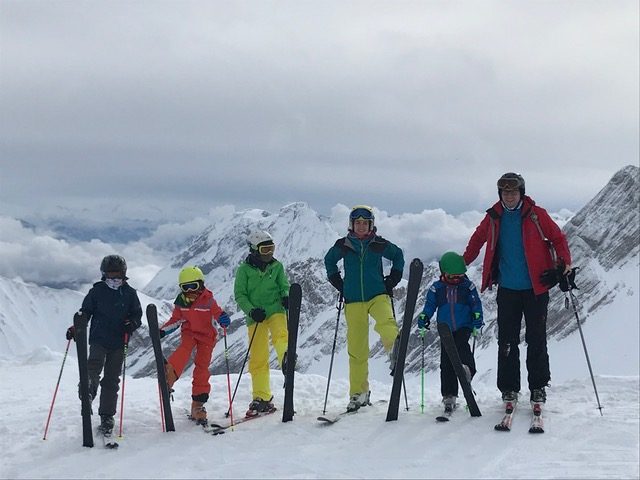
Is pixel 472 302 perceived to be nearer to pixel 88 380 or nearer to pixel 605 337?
pixel 88 380

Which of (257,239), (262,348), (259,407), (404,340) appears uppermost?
(257,239)

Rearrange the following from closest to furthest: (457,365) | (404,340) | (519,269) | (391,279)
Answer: (519,269) → (457,365) → (404,340) → (391,279)

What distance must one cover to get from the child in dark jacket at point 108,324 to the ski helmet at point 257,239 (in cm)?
190

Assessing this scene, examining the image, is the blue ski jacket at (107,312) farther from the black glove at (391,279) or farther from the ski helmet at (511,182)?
the ski helmet at (511,182)

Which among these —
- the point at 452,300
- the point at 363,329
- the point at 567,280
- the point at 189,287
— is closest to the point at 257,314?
the point at 189,287

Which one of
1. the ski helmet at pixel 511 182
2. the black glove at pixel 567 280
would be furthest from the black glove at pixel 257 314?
the black glove at pixel 567 280

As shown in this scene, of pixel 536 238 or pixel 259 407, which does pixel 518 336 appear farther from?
pixel 259 407

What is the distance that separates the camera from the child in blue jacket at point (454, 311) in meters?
9.59

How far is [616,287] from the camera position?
5945 inches

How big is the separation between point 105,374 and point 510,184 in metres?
6.16

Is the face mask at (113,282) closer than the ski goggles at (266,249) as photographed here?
Yes

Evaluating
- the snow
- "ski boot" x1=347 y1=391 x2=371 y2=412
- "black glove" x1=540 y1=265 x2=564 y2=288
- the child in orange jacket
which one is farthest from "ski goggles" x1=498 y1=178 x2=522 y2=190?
the child in orange jacket

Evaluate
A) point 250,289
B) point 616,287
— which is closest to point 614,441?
point 250,289

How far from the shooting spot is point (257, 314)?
9977 millimetres
